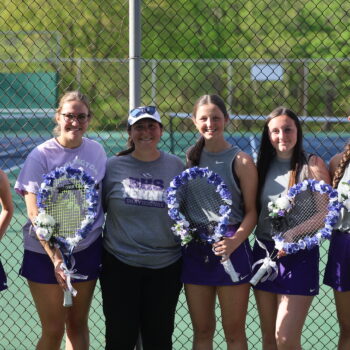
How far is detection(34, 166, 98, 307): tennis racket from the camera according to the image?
3738 millimetres

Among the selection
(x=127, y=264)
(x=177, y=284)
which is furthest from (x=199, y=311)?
(x=127, y=264)

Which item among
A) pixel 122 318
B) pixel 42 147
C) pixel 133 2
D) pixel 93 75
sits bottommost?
pixel 122 318

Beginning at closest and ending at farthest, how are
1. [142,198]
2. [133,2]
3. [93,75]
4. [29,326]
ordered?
[142,198]
[133,2]
[29,326]
[93,75]

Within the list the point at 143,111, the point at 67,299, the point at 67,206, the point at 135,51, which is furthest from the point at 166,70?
the point at 67,299

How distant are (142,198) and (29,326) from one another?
1.91 m

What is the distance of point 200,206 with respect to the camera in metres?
3.93

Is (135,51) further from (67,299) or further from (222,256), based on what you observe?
(67,299)

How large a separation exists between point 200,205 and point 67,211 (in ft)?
2.35

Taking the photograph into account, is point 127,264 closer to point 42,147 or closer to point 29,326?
point 42,147

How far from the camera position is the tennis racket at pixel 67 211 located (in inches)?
147

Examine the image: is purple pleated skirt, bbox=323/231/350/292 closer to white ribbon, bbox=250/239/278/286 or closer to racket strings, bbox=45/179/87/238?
white ribbon, bbox=250/239/278/286

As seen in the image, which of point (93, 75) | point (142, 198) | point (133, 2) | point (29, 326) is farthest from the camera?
point (93, 75)

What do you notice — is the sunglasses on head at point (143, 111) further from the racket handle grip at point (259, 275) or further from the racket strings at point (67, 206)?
the racket handle grip at point (259, 275)

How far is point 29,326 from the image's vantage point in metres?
5.25
